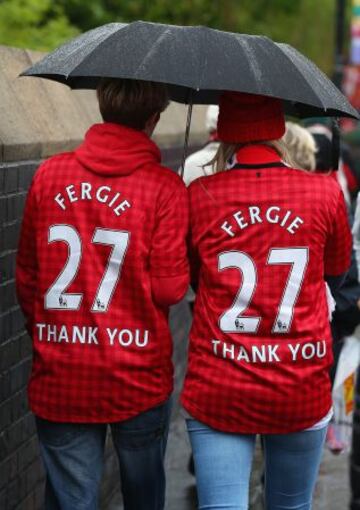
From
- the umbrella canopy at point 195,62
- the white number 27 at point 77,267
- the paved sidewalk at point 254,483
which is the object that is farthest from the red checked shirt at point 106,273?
the paved sidewalk at point 254,483

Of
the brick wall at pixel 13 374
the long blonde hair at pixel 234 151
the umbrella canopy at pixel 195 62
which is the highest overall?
the umbrella canopy at pixel 195 62

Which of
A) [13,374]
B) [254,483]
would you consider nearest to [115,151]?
[13,374]

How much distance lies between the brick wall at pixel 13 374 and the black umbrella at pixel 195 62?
2.51 feet

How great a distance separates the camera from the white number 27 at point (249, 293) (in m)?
3.79

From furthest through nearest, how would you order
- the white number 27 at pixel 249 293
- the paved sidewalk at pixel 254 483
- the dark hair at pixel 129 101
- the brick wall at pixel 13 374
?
1. the paved sidewalk at pixel 254 483
2. the brick wall at pixel 13 374
3. the dark hair at pixel 129 101
4. the white number 27 at pixel 249 293

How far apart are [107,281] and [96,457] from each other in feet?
2.02

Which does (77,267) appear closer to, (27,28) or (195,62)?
(195,62)

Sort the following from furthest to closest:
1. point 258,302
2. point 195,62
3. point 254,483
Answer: point 254,483 → point 195,62 → point 258,302

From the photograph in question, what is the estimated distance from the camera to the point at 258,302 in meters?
3.79

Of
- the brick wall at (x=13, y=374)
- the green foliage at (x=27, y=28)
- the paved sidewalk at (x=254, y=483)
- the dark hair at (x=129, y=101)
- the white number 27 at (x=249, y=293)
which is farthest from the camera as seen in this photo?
the green foliage at (x=27, y=28)

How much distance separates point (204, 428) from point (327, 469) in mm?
3135

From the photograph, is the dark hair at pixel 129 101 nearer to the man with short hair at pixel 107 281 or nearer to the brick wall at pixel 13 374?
the man with short hair at pixel 107 281

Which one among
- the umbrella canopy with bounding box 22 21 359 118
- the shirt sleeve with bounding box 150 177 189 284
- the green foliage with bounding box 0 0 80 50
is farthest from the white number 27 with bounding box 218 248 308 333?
the green foliage with bounding box 0 0 80 50

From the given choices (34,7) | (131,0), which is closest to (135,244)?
(34,7)
